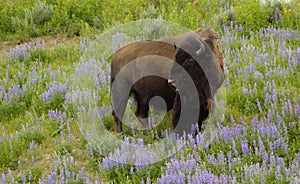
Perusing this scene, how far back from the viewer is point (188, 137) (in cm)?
603

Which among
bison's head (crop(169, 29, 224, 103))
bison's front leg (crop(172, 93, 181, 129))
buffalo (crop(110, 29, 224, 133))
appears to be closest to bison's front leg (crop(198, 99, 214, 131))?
buffalo (crop(110, 29, 224, 133))

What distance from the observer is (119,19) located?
38.6ft

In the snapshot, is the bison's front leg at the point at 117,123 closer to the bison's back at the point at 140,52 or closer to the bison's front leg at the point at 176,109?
the bison's back at the point at 140,52

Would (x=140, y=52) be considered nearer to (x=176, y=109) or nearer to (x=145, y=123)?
(x=176, y=109)

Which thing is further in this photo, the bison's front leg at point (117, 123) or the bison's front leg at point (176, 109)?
the bison's front leg at point (117, 123)

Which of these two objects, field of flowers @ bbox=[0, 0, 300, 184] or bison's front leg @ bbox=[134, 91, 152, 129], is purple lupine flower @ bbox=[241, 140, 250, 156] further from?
bison's front leg @ bbox=[134, 91, 152, 129]

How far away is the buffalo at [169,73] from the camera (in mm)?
5703

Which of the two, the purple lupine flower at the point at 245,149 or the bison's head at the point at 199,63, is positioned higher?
the bison's head at the point at 199,63

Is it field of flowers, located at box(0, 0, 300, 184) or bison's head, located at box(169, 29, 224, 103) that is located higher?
bison's head, located at box(169, 29, 224, 103)

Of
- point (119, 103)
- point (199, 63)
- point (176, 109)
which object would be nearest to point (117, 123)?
point (119, 103)

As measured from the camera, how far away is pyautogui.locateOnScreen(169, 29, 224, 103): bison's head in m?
5.66

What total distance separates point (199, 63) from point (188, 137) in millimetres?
911

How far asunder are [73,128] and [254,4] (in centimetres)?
501

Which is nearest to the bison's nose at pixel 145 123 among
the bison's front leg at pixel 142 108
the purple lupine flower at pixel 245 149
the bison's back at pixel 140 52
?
the bison's front leg at pixel 142 108
